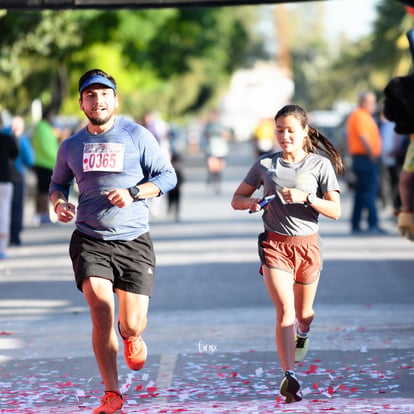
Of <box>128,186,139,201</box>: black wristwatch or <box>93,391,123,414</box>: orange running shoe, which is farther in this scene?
<box>128,186,139,201</box>: black wristwatch

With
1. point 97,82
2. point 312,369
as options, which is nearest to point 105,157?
point 97,82

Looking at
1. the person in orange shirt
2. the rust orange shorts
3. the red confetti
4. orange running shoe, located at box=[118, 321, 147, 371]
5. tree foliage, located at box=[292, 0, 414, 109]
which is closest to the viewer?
orange running shoe, located at box=[118, 321, 147, 371]

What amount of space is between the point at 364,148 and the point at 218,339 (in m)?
9.13

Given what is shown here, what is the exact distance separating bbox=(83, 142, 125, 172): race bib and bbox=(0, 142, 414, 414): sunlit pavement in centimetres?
138

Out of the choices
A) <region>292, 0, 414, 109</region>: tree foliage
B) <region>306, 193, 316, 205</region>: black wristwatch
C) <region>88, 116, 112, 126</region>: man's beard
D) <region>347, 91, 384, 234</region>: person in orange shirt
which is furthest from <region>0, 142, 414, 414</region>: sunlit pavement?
<region>292, 0, 414, 109</region>: tree foliage

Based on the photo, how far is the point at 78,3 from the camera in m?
10.0

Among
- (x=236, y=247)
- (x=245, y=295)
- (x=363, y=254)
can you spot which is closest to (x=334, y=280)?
(x=245, y=295)

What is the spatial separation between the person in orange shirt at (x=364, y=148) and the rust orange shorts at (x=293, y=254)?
10792mm

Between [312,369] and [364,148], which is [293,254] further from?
[364,148]

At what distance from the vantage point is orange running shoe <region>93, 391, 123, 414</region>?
22.6 feet

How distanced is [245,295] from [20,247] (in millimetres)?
7231

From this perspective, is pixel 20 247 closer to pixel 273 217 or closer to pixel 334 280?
pixel 334 280

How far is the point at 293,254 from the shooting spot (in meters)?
7.67

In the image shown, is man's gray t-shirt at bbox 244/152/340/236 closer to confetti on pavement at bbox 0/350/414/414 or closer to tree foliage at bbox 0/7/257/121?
confetti on pavement at bbox 0/350/414/414
